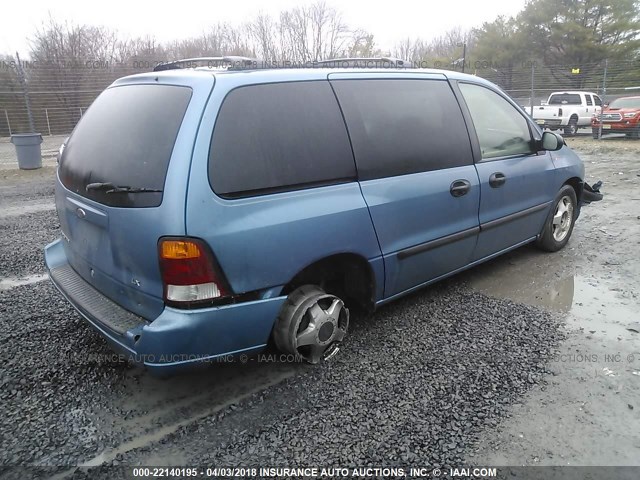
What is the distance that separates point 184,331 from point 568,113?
20574 millimetres

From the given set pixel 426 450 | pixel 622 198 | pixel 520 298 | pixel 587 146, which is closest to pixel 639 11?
pixel 587 146

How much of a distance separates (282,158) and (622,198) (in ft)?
23.4

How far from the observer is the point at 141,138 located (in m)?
2.59

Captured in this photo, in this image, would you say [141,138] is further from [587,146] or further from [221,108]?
[587,146]

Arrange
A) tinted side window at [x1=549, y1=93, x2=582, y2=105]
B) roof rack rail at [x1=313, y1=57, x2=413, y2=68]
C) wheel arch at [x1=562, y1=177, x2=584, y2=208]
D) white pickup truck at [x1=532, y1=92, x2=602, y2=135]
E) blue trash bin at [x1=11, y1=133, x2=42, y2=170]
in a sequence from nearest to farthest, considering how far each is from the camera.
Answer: roof rack rail at [x1=313, y1=57, x2=413, y2=68] < wheel arch at [x1=562, y1=177, x2=584, y2=208] < blue trash bin at [x1=11, y1=133, x2=42, y2=170] < white pickup truck at [x1=532, y1=92, x2=602, y2=135] < tinted side window at [x1=549, y1=93, x2=582, y2=105]

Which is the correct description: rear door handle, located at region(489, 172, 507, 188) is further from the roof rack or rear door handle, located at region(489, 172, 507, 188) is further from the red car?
the red car

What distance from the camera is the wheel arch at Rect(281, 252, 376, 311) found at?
2.92 metres

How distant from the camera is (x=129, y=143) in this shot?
8.64 feet

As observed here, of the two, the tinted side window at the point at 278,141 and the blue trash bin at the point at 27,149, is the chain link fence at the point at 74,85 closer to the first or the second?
the blue trash bin at the point at 27,149

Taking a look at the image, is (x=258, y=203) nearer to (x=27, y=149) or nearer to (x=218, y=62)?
(x=218, y=62)

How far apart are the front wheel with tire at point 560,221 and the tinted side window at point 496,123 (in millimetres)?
861

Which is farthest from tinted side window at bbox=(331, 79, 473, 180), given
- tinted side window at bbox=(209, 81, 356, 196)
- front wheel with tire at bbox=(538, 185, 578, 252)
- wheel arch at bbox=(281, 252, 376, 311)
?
front wheel with tire at bbox=(538, 185, 578, 252)

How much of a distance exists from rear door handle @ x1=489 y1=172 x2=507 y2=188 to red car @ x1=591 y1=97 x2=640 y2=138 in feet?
51.5

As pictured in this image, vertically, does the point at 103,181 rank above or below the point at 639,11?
below
